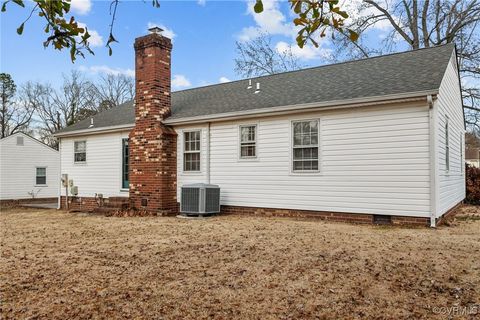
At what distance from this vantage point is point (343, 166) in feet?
28.5

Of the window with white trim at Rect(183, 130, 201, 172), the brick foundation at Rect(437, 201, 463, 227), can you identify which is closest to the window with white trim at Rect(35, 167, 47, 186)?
the window with white trim at Rect(183, 130, 201, 172)

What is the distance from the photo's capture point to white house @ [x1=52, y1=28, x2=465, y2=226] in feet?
25.9

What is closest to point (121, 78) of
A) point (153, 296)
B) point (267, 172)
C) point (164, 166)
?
point (164, 166)

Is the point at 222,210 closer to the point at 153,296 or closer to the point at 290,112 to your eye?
the point at 290,112

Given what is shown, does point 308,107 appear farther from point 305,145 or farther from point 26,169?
point 26,169

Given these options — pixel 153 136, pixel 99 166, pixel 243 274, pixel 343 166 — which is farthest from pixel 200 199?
pixel 243 274

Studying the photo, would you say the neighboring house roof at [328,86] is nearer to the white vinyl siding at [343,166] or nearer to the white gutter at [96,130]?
the white gutter at [96,130]

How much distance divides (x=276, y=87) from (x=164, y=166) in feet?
13.7

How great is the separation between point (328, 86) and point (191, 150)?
14.3 feet

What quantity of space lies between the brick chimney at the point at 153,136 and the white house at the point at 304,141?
0.03 metres

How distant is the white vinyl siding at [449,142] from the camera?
8.29 meters

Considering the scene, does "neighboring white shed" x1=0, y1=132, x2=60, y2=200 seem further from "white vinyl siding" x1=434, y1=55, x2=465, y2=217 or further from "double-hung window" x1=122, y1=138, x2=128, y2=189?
"white vinyl siding" x1=434, y1=55, x2=465, y2=217

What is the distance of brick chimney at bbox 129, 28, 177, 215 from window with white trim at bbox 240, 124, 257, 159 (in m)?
2.34

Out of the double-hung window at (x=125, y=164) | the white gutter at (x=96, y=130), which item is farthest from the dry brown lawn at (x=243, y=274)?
the white gutter at (x=96, y=130)
